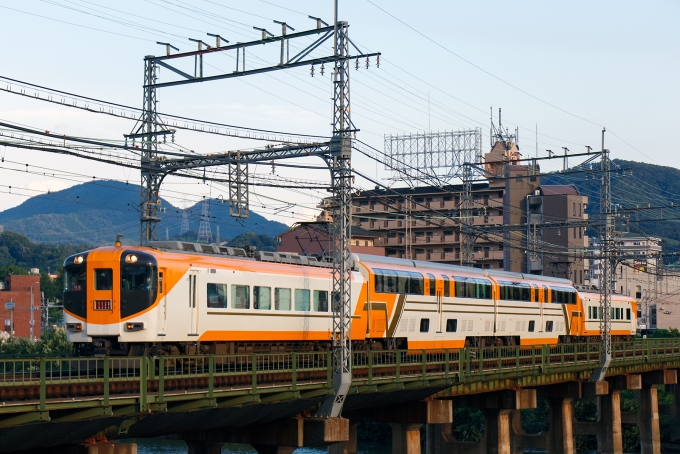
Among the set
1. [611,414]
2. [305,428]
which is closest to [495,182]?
[611,414]

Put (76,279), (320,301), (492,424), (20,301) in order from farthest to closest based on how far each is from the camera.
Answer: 1. (20,301)
2. (492,424)
3. (320,301)
4. (76,279)

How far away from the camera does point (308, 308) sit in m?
36.8

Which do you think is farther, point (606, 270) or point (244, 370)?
point (606, 270)

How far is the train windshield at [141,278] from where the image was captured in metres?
29.8

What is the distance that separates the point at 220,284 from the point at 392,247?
4219 inches

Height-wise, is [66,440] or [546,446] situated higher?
[66,440]

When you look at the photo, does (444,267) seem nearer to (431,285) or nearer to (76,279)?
(431,285)

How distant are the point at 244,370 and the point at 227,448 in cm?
4496

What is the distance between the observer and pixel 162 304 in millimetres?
29875

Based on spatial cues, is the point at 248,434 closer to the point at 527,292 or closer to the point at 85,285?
the point at 85,285

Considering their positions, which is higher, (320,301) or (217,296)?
(217,296)

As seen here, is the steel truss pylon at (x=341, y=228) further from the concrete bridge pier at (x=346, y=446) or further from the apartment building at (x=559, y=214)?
the apartment building at (x=559, y=214)

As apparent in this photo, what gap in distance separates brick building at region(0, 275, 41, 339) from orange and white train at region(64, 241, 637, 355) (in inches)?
3241

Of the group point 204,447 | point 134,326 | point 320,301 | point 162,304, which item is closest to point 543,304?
point 320,301
